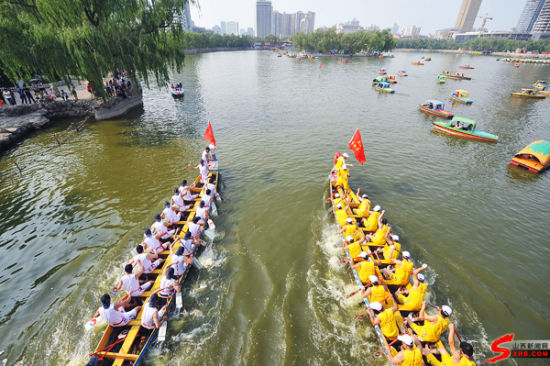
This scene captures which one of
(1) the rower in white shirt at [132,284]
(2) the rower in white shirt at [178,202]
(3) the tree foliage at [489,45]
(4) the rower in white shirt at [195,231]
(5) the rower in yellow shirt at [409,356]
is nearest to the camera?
(5) the rower in yellow shirt at [409,356]

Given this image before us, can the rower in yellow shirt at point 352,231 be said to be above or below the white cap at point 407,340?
below

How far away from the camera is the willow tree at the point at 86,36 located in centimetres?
1953

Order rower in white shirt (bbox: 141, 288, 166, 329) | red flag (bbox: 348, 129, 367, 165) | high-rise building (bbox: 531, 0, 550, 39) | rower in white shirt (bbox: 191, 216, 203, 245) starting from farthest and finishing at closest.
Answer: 1. high-rise building (bbox: 531, 0, 550, 39)
2. red flag (bbox: 348, 129, 367, 165)
3. rower in white shirt (bbox: 191, 216, 203, 245)
4. rower in white shirt (bbox: 141, 288, 166, 329)

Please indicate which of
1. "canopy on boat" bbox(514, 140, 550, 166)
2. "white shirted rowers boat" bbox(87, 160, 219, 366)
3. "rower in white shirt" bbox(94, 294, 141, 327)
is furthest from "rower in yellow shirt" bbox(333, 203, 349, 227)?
"canopy on boat" bbox(514, 140, 550, 166)

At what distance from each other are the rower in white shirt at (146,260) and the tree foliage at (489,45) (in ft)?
653

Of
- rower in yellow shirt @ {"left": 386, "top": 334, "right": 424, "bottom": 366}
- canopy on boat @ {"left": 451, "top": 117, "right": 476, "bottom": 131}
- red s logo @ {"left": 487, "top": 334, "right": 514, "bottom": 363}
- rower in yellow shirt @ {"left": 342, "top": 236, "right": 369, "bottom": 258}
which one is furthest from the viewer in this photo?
canopy on boat @ {"left": 451, "top": 117, "right": 476, "bottom": 131}

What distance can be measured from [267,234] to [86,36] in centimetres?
2376

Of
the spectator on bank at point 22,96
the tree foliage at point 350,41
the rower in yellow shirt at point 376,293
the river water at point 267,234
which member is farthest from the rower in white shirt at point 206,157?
the tree foliage at point 350,41

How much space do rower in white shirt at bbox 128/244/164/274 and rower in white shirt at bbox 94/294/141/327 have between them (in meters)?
1.44

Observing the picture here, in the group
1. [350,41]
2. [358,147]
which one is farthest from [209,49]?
[358,147]

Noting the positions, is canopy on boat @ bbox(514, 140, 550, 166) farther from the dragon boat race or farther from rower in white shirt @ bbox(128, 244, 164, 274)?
rower in white shirt @ bbox(128, 244, 164, 274)

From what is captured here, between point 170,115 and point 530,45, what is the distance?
7717 inches

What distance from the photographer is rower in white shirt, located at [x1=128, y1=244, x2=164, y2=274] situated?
945 centimetres

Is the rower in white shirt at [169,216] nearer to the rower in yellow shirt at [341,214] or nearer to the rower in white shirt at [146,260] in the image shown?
the rower in white shirt at [146,260]
